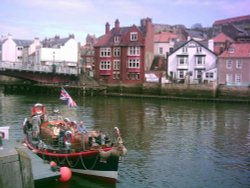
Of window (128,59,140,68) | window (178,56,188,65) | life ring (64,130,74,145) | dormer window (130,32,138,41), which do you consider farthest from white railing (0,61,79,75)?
life ring (64,130,74,145)

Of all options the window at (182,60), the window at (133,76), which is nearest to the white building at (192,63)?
the window at (182,60)

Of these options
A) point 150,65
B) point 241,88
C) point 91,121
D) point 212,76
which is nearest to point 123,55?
point 150,65

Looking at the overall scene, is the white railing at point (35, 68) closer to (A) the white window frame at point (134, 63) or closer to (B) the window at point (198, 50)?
(A) the white window frame at point (134, 63)

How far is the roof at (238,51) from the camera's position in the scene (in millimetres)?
82125

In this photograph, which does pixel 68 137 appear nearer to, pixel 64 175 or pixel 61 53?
pixel 64 175

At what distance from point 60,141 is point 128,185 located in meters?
4.83

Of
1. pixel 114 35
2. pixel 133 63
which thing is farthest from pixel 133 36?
pixel 133 63

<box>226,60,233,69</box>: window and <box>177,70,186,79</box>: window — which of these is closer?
<box>226,60,233,69</box>: window

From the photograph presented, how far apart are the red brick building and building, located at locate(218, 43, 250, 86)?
633 inches

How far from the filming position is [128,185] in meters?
22.4

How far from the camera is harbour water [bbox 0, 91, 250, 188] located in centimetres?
2358

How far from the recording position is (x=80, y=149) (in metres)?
23.3

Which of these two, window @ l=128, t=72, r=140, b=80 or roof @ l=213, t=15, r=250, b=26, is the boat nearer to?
window @ l=128, t=72, r=140, b=80

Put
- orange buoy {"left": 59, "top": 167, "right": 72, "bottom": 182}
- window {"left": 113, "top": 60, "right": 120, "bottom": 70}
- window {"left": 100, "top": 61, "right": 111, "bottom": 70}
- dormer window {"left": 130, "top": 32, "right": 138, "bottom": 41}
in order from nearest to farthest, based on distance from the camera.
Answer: orange buoy {"left": 59, "top": 167, "right": 72, "bottom": 182}
dormer window {"left": 130, "top": 32, "right": 138, "bottom": 41}
window {"left": 113, "top": 60, "right": 120, "bottom": 70}
window {"left": 100, "top": 61, "right": 111, "bottom": 70}
